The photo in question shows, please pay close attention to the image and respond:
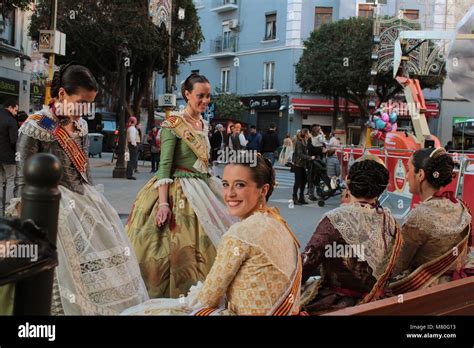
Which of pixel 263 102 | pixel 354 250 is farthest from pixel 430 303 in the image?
pixel 263 102

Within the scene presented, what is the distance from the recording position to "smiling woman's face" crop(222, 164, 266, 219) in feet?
7.84

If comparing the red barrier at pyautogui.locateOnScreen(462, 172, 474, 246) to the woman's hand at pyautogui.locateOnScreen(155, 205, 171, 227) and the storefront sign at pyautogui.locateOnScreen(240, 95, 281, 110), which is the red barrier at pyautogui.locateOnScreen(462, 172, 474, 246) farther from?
the storefront sign at pyautogui.locateOnScreen(240, 95, 281, 110)

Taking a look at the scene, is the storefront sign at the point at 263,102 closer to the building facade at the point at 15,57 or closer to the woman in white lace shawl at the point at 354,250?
the building facade at the point at 15,57

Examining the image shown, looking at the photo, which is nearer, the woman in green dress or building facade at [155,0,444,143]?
the woman in green dress

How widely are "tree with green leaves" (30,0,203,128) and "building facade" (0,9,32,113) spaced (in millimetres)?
2627

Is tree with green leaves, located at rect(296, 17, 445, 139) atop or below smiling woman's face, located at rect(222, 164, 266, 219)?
atop

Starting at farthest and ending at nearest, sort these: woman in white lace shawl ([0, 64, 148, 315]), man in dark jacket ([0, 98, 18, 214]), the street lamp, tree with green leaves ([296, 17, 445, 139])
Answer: tree with green leaves ([296, 17, 445, 139]), the street lamp, man in dark jacket ([0, 98, 18, 214]), woman in white lace shawl ([0, 64, 148, 315])

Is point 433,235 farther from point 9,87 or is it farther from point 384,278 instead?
point 9,87

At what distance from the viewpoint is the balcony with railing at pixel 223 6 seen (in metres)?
33.3

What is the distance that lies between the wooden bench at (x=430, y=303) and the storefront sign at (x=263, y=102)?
3051 cm

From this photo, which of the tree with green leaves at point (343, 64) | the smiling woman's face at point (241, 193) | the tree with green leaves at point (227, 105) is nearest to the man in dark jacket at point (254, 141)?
the tree with green leaves at point (227, 105)

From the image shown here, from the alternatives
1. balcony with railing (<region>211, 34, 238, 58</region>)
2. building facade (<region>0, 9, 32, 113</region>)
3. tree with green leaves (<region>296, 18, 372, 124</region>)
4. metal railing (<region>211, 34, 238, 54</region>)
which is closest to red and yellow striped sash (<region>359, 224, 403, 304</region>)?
building facade (<region>0, 9, 32, 113</region>)

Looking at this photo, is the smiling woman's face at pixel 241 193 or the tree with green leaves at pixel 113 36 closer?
the smiling woman's face at pixel 241 193

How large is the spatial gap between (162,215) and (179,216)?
4.8 inches
